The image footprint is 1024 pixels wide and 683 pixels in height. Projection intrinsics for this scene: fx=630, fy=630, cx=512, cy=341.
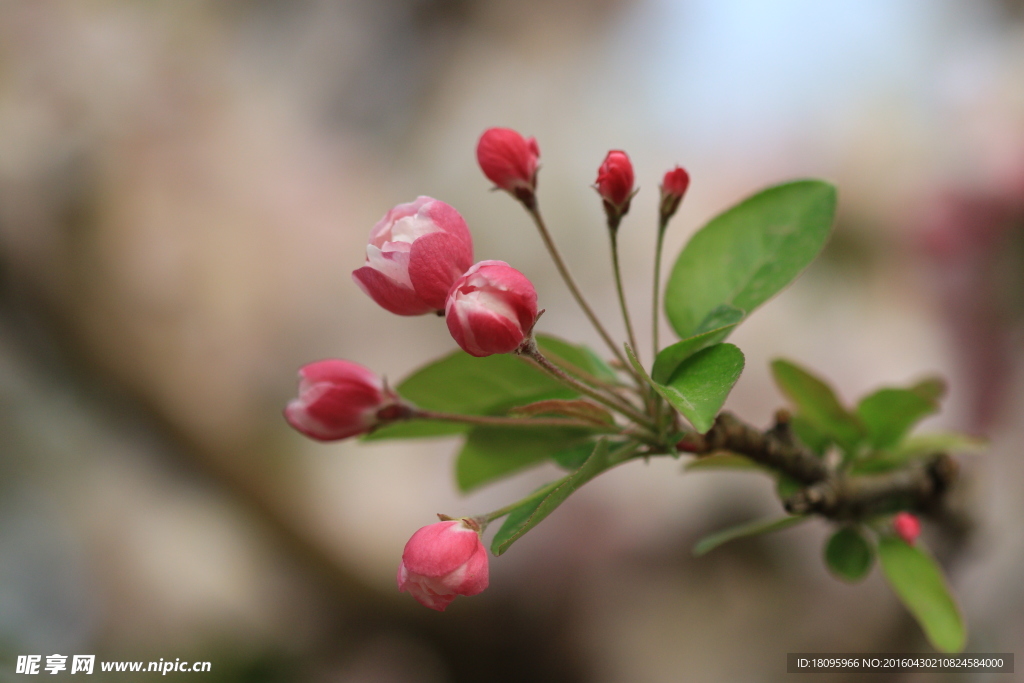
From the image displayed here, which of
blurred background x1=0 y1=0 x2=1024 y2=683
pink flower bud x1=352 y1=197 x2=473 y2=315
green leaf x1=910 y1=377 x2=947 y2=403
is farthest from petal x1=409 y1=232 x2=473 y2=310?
blurred background x1=0 y1=0 x2=1024 y2=683

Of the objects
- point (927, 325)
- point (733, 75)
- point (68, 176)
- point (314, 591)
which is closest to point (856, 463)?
point (927, 325)

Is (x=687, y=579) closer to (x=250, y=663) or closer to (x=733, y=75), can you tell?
(x=250, y=663)

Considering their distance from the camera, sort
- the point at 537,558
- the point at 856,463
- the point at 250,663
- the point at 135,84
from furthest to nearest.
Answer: the point at 135,84 → the point at 537,558 → the point at 250,663 → the point at 856,463

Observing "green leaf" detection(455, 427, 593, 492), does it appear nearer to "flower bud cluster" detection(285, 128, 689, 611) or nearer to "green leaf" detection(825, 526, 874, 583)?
"flower bud cluster" detection(285, 128, 689, 611)

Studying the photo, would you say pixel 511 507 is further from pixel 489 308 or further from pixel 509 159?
pixel 509 159

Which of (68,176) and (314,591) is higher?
(68,176)

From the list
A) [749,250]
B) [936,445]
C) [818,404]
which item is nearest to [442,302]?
[749,250]

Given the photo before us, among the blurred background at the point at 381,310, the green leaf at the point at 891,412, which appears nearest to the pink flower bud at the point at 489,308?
the green leaf at the point at 891,412

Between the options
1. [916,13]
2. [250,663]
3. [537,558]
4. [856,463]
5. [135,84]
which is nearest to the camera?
[856,463]
